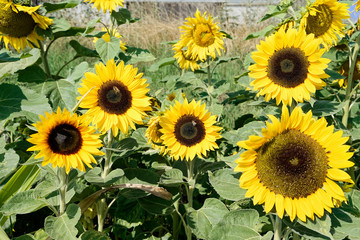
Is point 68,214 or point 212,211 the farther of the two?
point 212,211

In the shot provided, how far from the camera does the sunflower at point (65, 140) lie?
1.27 meters

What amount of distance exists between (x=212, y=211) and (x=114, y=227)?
19.9 inches

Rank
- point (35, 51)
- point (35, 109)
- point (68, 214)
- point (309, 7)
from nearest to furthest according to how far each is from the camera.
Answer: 1. point (68, 214)
2. point (35, 109)
3. point (309, 7)
4. point (35, 51)

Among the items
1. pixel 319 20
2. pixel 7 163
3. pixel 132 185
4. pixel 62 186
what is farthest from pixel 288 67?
pixel 7 163

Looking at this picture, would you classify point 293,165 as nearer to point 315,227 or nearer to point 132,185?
point 315,227

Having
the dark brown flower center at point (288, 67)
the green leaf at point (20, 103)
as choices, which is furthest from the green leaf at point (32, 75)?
the dark brown flower center at point (288, 67)

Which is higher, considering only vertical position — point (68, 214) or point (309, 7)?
point (309, 7)

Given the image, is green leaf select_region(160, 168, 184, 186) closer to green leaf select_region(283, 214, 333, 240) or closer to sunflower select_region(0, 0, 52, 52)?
green leaf select_region(283, 214, 333, 240)

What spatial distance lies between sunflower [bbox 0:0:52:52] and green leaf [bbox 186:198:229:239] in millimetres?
1183

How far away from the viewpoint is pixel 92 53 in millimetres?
2189

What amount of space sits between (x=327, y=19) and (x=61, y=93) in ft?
4.36

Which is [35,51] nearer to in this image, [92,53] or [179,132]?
[92,53]

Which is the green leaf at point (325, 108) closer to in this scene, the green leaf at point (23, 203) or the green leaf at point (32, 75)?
the green leaf at point (23, 203)

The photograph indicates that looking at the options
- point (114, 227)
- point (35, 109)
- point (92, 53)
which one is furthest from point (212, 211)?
point (92, 53)
